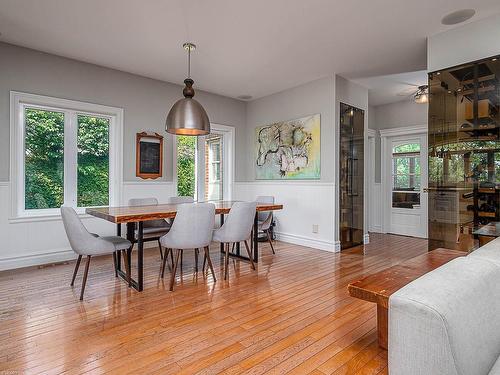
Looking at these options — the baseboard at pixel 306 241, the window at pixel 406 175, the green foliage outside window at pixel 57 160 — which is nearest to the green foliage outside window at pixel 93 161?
the green foliage outside window at pixel 57 160

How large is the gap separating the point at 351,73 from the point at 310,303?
3433 millimetres

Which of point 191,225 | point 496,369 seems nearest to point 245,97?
point 191,225

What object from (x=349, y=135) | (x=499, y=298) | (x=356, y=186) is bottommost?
(x=499, y=298)

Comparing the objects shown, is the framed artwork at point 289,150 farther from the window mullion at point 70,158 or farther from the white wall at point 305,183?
the window mullion at point 70,158

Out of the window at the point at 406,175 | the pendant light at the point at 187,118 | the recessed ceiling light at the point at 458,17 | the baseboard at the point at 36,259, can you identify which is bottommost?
the baseboard at the point at 36,259

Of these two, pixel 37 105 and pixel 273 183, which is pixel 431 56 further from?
pixel 37 105

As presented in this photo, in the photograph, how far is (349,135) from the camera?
480cm

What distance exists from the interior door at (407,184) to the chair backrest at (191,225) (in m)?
4.54

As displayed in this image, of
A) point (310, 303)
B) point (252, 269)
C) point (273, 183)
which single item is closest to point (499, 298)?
point (310, 303)

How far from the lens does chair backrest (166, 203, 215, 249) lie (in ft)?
9.30

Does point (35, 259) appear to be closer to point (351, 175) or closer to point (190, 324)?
point (190, 324)

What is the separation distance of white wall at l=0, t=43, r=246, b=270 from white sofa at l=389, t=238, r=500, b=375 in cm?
427

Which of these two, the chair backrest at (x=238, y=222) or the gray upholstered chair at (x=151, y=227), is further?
the gray upholstered chair at (x=151, y=227)

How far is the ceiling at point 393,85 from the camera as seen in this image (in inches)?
180
